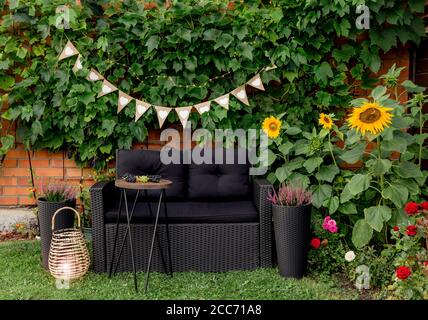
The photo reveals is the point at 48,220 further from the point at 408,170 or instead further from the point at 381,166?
the point at 408,170

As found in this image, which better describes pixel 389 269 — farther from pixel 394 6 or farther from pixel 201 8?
pixel 201 8

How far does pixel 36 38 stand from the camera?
3.87 m

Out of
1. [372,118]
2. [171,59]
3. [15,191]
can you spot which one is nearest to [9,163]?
[15,191]

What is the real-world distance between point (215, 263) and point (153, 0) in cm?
217

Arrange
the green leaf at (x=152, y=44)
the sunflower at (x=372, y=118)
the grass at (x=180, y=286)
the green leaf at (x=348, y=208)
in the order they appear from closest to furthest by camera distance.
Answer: the grass at (x=180, y=286) → the sunflower at (x=372, y=118) → the green leaf at (x=348, y=208) → the green leaf at (x=152, y=44)

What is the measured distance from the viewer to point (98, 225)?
3.13 m

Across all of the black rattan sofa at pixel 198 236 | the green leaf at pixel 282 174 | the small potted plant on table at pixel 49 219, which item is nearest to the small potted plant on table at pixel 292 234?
the black rattan sofa at pixel 198 236

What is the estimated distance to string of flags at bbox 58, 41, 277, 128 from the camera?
3.81 meters

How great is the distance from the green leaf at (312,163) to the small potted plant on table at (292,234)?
0.37m

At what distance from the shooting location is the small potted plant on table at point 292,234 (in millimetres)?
2986

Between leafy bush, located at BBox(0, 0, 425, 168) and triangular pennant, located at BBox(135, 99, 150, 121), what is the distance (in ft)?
0.19

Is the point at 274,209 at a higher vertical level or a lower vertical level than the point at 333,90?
lower

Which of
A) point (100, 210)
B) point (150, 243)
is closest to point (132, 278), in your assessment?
point (150, 243)

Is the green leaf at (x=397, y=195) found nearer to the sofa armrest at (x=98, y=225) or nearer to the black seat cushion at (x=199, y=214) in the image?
the black seat cushion at (x=199, y=214)
